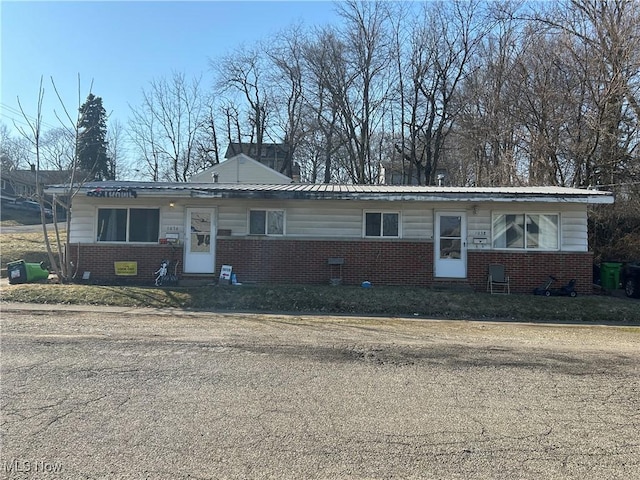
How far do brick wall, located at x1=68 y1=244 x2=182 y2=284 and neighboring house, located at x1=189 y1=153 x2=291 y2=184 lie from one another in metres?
13.0

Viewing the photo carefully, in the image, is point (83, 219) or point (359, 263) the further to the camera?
point (83, 219)

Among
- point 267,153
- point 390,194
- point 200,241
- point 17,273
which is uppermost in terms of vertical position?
point 267,153

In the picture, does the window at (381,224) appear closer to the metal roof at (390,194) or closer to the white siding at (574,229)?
the metal roof at (390,194)

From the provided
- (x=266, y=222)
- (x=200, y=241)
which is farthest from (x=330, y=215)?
(x=200, y=241)

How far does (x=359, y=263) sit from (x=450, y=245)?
2.95 metres

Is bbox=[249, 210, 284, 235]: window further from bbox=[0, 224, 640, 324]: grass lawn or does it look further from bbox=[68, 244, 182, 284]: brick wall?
bbox=[68, 244, 182, 284]: brick wall

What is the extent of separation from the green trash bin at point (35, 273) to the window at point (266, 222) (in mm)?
6927

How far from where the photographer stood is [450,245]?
44.9ft

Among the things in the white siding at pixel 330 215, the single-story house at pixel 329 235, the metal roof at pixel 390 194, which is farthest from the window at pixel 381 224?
the metal roof at pixel 390 194

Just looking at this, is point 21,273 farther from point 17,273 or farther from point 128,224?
point 128,224

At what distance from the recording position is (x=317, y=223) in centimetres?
1393

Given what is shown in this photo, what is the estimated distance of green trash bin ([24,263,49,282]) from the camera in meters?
13.7

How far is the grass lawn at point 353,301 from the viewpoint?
1084 cm

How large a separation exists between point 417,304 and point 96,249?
1044 cm
